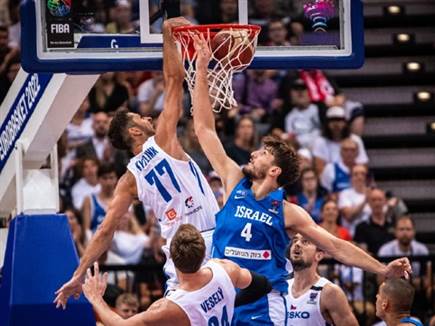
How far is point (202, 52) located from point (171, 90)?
0.38m

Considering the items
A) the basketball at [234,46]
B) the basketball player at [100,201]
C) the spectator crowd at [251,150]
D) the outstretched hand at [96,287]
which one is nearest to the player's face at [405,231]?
the spectator crowd at [251,150]

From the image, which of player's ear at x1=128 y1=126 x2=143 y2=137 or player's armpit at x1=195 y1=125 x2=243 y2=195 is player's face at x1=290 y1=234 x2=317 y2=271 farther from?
player's ear at x1=128 y1=126 x2=143 y2=137

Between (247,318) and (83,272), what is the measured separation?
3.77 feet

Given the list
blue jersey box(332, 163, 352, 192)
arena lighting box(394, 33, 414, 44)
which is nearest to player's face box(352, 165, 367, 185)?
blue jersey box(332, 163, 352, 192)

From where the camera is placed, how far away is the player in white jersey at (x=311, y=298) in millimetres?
10570

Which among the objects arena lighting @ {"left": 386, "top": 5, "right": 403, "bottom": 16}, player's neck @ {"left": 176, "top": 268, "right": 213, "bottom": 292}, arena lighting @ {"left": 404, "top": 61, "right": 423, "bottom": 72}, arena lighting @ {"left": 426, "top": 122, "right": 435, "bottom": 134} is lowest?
player's neck @ {"left": 176, "top": 268, "right": 213, "bottom": 292}

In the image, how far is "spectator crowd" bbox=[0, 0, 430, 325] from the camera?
14477mm

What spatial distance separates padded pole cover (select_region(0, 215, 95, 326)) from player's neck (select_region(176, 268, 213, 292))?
1.83 metres

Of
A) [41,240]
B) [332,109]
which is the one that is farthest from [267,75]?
[41,240]

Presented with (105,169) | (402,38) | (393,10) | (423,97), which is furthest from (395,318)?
(393,10)

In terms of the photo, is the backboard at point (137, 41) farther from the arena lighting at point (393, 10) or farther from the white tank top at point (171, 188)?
the arena lighting at point (393, 10)

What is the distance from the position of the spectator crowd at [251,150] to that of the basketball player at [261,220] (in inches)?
146

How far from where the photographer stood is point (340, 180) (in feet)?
51.1

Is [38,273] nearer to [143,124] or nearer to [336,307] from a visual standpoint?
[143,124]
